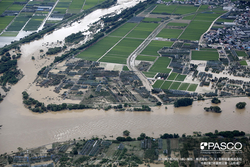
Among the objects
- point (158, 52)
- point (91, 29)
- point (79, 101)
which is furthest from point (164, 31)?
point (79, 101)

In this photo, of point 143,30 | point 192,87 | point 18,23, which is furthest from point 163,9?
point 192,87

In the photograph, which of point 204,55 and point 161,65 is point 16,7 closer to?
point 161,65

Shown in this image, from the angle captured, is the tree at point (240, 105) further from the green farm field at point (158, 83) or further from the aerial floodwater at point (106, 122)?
the green farm field at point (158, 83)

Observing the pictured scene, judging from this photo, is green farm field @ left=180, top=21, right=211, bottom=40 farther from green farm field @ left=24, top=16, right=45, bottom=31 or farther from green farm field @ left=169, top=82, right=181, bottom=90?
green farm field @ left=24, top=16, right=45, bottom=31

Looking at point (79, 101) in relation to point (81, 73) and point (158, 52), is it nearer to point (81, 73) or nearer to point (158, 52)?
point (81, 73)

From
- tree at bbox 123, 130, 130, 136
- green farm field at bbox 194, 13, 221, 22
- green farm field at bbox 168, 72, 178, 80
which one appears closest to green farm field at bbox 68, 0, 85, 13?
green farm field at bbox 194, 13, 221, 22

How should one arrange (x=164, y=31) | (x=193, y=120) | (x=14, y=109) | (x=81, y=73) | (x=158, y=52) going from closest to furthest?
(x=193, y=120), (x=14, y=109), (x=81, y=73), (x=158, y=52), (x=164, y=31)
